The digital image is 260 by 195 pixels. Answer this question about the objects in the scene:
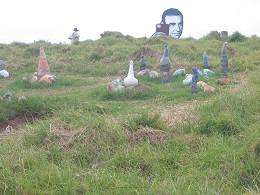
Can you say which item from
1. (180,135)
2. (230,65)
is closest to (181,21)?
(230,65)

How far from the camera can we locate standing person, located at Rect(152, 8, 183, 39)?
1788 centimetres

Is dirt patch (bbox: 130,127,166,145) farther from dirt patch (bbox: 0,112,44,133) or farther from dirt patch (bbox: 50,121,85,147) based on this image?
dirt patch (bbox: 0,112,44,133)

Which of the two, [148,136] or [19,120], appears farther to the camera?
[19,120]

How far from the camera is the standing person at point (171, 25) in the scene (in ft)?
58.6

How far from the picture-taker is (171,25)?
18.2 meters

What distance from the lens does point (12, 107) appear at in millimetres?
6039

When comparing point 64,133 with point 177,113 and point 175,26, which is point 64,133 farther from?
point 175,26

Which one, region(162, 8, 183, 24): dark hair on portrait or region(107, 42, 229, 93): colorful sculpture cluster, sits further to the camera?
region(162, 8, 183, 24): dark hair on portrait

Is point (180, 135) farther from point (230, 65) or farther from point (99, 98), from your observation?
point (230, 65)

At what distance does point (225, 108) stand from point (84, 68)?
7.58m

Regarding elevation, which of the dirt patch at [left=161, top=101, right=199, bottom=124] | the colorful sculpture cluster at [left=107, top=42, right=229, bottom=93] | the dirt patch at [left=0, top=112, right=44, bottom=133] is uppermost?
the colorful sculpture cluster at [left=107, top=42, right=229, bottom=93]

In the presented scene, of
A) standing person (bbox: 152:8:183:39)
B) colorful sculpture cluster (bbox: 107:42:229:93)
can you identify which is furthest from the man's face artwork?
colorful sculpture cluster (bbox: 107:42:229:93)

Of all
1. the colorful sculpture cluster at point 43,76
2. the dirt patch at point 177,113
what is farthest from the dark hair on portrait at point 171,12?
the dirt patch at point 177,113

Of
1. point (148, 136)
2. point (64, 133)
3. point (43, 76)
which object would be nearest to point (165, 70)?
point (43, 76)
